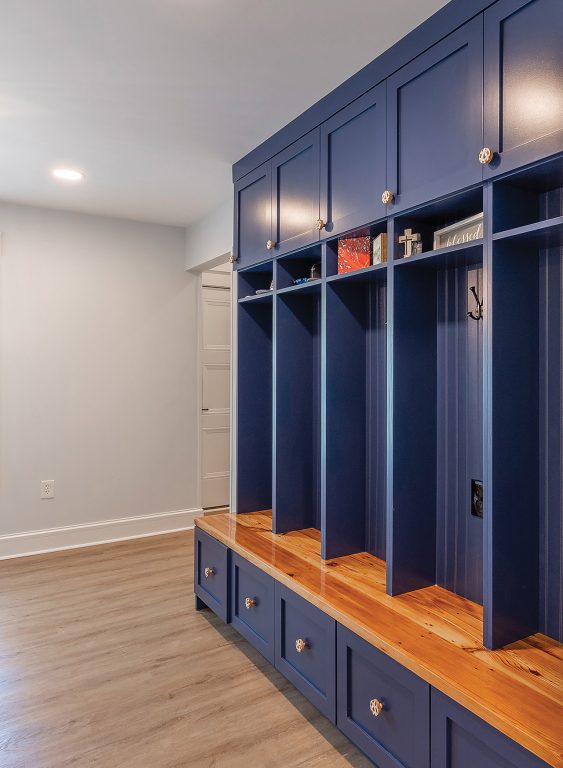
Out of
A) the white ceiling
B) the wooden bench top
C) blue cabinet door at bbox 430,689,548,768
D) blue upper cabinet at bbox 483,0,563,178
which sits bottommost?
blue cabinet door at bbox 430,689,548,768

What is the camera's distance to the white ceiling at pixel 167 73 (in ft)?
5.88

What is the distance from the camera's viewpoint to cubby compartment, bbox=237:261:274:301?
3.05m

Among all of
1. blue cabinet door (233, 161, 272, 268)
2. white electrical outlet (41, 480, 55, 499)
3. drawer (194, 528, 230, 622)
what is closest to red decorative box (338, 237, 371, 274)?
blue cabinet door (233, 161, 272, 268)

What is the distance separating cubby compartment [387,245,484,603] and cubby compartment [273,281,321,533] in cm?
80

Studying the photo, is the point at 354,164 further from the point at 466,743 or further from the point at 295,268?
the point at 466,743

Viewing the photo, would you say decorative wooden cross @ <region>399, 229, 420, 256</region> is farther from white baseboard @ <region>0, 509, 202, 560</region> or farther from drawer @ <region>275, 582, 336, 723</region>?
white baseboard @ <region>0, 509, 202, 560</region>

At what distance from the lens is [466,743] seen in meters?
1.38

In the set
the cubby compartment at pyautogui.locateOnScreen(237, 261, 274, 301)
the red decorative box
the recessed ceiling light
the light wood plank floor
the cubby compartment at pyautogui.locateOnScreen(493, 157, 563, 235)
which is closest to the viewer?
the cubby compartment at pyautogui.locateOnScreen(493, 157, 563, 235)

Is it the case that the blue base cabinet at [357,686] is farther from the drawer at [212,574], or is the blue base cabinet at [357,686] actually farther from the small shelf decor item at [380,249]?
the small shelf decor item at [380,249]

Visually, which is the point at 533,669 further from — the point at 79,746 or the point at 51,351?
the point at 51,351

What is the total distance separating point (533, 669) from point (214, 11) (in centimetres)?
225

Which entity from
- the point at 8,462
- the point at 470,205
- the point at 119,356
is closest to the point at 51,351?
the point at 119,356

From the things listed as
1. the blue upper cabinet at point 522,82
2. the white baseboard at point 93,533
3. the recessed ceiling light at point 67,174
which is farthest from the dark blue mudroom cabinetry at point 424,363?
the white baseboard at point 93,533

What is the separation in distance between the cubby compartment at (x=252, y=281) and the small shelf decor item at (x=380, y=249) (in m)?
0.96
